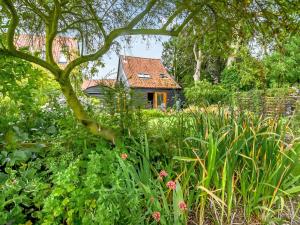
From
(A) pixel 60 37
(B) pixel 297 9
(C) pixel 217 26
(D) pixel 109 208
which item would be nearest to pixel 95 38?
(A) pixel 60 37

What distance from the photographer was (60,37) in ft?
10.6

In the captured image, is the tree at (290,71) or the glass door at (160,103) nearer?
the glass door at (160,103)

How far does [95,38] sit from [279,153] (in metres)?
2.10

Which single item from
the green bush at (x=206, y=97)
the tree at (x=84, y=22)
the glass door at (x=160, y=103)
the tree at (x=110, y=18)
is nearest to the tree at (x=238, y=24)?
the tree at (x=110, y=18)

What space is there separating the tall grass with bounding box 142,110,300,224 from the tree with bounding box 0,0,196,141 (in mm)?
478

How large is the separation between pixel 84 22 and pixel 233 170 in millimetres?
1919

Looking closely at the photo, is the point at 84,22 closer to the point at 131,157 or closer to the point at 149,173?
the point at 131,157

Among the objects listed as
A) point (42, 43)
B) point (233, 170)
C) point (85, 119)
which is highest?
point (42, 43)

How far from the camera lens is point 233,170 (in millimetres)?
1780

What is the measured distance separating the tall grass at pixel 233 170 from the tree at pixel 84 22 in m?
0.48

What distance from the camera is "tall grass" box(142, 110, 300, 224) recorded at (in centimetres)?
169

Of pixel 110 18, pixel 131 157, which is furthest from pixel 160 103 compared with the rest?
pixel 131 157

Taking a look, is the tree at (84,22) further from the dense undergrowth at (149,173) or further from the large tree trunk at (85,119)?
the dense undergrowth at (149,173)

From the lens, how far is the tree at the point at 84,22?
6.98 feet
